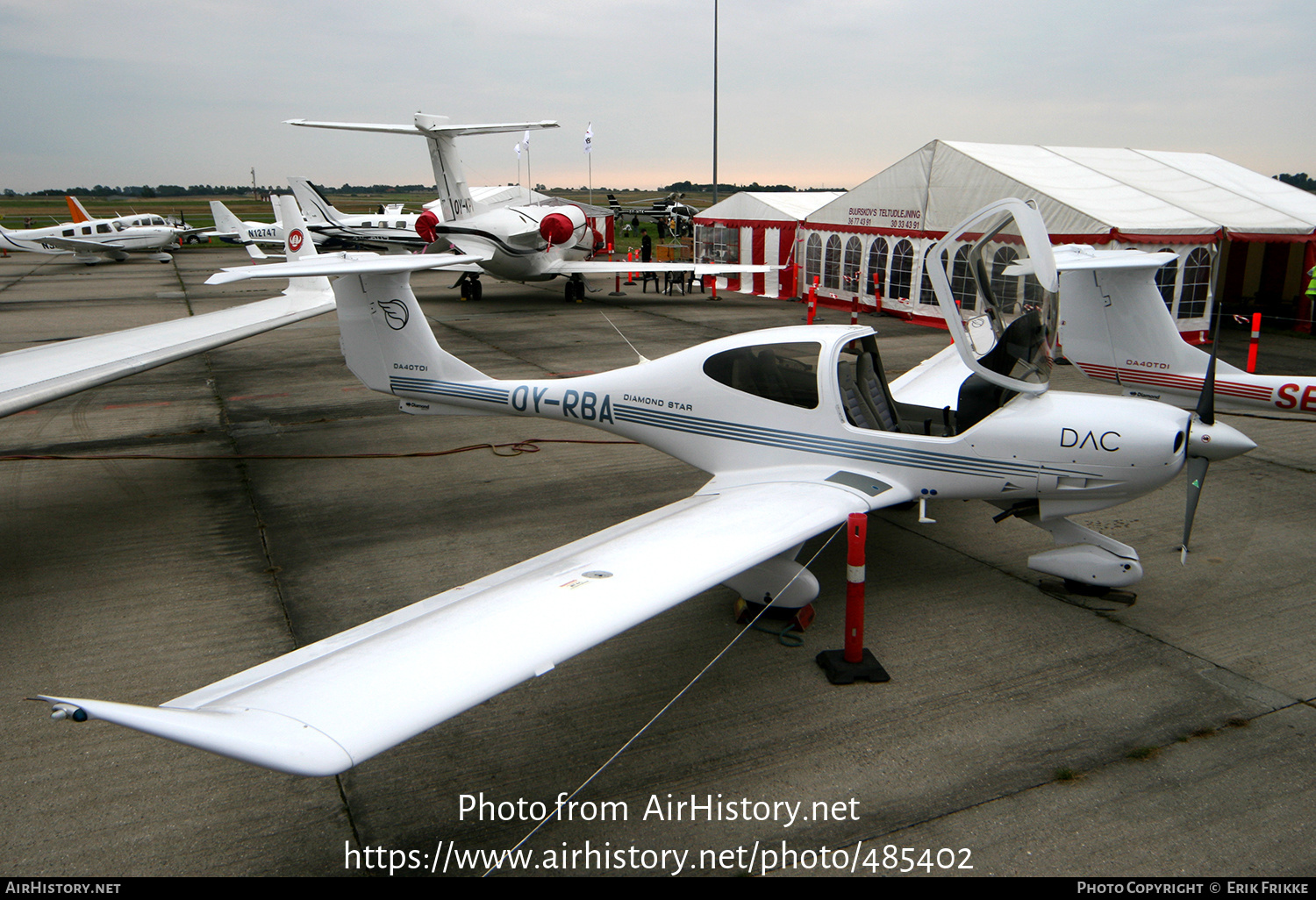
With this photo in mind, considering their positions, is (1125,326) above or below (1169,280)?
below

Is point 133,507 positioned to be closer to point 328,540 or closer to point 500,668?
point 328,540

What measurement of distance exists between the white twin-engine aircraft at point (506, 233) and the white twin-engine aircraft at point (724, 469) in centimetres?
1511

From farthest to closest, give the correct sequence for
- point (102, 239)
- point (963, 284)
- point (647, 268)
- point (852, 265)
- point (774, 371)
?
1. point (102, 239)
2. point (647, 268)
3. point (852, 265)
4. point (774, 371)
5. point (963, 284)

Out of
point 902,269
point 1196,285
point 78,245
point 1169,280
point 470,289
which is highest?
point 78,245

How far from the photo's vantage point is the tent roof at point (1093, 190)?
601 inches

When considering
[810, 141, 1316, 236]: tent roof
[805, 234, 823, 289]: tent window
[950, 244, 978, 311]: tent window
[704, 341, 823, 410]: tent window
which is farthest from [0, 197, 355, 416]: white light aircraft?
[805, 234, 823, 289]: tent window

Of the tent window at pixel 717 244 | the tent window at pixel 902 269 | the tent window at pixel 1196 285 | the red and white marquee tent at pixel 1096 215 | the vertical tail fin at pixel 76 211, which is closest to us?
the red and white marquee tent at pixel 1096 215

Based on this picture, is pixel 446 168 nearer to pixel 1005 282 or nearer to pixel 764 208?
pixel 764 208

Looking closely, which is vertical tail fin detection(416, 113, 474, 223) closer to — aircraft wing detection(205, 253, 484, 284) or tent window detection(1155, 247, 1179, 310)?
aircraft wing detection(205, 253, 484, 284)

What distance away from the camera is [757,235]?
25.0 metres

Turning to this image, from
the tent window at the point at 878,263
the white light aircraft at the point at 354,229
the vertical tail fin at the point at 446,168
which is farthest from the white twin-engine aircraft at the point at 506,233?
the white light aircraft at the point at 354,229

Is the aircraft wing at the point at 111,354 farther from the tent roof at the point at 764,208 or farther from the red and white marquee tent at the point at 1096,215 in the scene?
the tent roof at the point at 764,208

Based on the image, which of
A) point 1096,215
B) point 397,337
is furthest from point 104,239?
point 1096,215

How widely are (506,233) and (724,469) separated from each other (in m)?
18.2
